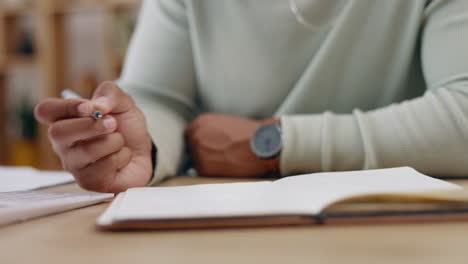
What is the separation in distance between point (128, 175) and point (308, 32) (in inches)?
18.6

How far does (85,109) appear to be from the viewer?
54 centimetres

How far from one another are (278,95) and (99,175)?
1.51 ft

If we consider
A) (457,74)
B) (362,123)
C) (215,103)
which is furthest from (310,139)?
(215,103)

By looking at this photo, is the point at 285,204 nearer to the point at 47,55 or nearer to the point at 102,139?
the point at 102,139

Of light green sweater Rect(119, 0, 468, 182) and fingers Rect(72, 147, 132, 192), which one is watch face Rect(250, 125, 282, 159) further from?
fingers Rect(72, 147, 132, 192)

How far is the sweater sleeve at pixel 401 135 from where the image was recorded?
65cm

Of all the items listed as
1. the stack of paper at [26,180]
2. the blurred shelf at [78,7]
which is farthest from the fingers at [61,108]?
the blurred shelf at [78,7]

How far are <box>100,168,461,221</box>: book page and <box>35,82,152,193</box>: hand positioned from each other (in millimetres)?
137

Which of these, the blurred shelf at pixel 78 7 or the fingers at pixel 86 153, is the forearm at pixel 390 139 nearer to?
the fingers at pixel 86 153

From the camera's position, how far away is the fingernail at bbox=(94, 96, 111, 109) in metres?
0.57

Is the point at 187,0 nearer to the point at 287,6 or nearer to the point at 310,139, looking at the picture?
the point at 287,6

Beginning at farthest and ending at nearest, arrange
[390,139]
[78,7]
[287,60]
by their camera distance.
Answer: [78,7], [287,60], [390,139]

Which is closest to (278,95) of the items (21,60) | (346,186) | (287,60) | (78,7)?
(287,60)

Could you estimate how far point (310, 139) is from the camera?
26.8 inches
